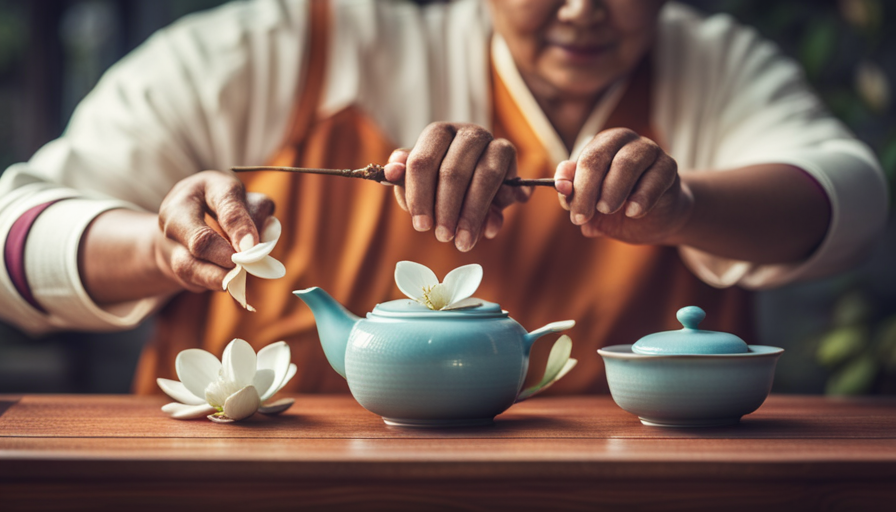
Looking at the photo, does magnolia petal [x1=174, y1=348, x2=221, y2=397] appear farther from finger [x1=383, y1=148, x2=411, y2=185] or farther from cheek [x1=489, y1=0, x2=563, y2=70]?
cheek [x1=489, y1=0, x2=563, y2=70]

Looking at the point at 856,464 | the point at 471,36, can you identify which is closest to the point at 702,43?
the point at 471,36

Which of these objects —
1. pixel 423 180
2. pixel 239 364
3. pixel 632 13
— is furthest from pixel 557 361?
pixel 632 13

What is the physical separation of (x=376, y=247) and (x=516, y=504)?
1.00 meters

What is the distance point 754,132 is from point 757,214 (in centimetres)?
40

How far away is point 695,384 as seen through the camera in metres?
0.84

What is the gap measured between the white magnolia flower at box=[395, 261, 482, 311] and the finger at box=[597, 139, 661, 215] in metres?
0.18

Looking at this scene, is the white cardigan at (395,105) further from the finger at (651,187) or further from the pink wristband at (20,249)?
the finger at (651,187)

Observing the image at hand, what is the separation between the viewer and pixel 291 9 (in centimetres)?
170

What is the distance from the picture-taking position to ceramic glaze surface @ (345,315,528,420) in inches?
32.7

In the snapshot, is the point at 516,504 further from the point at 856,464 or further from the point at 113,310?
the point at 113,310

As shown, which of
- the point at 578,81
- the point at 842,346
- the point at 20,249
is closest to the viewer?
the point at 20,249

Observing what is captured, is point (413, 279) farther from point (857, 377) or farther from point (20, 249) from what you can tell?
point (857, 377)

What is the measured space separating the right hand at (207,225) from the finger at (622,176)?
1.33ft

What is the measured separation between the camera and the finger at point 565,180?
96 centimetres
